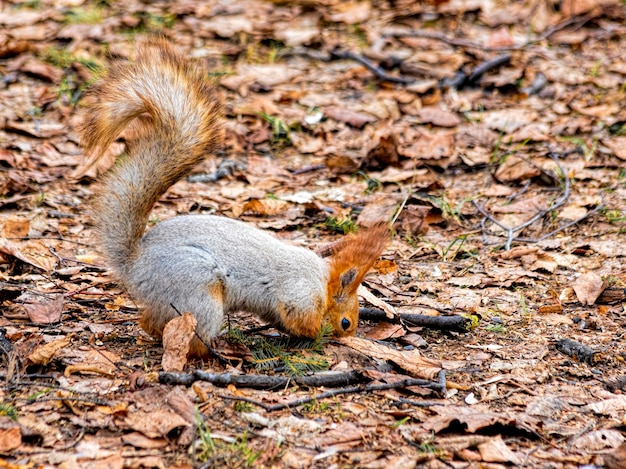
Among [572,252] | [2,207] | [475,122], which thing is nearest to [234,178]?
[2,207]

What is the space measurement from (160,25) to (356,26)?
2.05m

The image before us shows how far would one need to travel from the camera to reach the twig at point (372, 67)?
7078 millimetres

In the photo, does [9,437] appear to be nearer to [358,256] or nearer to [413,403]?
[413,403]

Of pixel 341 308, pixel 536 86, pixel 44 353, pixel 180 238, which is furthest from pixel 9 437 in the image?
pixel 536 86

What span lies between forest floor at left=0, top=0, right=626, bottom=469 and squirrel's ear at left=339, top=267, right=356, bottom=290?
29 cm

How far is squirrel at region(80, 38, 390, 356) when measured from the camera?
11.0 ft

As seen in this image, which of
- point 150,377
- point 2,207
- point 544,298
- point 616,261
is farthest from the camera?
point 2,207

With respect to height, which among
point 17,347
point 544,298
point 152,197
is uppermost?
point 152,197

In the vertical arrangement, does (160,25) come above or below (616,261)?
above

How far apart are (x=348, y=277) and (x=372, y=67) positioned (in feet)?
13.0

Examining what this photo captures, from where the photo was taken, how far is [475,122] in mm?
6492

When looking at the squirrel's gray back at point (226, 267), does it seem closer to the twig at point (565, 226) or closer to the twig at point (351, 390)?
the twig at point (351, 390)

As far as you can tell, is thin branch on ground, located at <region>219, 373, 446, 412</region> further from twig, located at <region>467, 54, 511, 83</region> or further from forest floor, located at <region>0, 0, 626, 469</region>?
twig, located at <region>467, 54, 511, 83</region>

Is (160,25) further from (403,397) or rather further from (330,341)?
(403,397)
